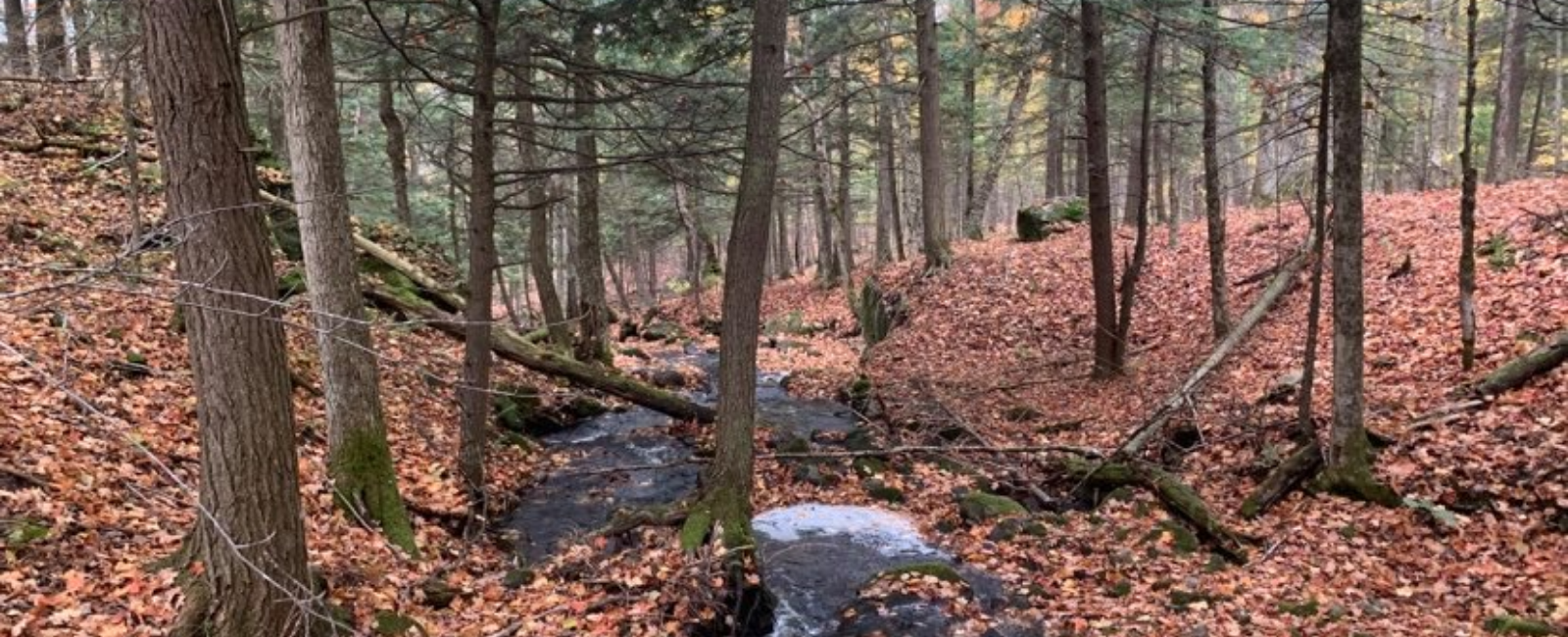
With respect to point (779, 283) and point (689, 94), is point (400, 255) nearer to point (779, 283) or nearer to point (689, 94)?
point (689, 94)

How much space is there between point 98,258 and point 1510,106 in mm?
23752

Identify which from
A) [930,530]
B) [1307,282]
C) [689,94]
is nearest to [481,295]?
[689,94]

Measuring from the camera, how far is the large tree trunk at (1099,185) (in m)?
12.1

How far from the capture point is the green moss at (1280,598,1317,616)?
6.28m

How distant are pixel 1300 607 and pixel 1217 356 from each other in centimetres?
568

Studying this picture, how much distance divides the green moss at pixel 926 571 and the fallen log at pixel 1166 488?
2303mm

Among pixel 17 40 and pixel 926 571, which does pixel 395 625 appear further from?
pixel 17 40

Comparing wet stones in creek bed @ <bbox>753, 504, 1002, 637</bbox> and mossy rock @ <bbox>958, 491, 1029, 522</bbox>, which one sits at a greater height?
mossy rock @ <bbox>958, 491, 1029, 522</bbox>

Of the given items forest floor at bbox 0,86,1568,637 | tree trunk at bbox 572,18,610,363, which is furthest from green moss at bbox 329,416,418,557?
tree trunk at bbox 572,18,610,363

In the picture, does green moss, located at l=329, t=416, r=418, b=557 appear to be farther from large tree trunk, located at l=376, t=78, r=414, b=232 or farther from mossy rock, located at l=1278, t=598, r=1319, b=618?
large tree trunk, located at l=376, t=78, r=414, b=232

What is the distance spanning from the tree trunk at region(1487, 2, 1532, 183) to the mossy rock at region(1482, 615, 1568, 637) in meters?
13.9

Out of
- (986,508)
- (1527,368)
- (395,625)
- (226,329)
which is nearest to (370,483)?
(395,625)

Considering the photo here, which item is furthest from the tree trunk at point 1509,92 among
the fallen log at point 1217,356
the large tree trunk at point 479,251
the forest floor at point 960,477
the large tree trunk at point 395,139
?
the large tree trunk at point 395,139

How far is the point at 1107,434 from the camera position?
→ 10992 mm
